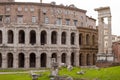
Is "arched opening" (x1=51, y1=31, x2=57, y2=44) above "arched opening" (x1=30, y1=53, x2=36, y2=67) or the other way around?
above

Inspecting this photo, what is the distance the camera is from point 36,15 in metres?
74.6

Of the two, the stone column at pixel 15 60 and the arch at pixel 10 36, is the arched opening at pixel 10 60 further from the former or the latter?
the arch at pixel 10 36

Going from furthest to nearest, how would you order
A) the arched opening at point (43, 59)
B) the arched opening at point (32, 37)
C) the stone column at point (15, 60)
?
1. the arched opening at point (43, 59)
2. the arched opening at point (32, 37)
3. the stone column at point (15, 60)

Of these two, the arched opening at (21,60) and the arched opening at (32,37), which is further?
the arched opening at (32,37)

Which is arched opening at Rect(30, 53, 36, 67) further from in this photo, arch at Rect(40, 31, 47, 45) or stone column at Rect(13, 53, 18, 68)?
stone column at Rect(13, 53, 18, 68)

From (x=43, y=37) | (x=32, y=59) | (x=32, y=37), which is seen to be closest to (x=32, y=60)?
(x=32, y=59)

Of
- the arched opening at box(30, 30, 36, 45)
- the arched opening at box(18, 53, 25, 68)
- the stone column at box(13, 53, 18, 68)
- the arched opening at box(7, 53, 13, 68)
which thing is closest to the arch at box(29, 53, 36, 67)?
the arched opening at box(18, 53, 25, 68)

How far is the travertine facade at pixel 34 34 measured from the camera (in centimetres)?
7375

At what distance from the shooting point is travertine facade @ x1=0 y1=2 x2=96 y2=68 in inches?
2904

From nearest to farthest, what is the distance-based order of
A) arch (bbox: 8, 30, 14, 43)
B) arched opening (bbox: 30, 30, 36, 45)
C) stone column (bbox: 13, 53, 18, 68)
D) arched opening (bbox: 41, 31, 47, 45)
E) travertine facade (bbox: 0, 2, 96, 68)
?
stone column (bbox: 13, 53, 18, 68) < travertine facade (bbox: 0, 2, 96, 68) < arch (bbox: 8, 30, 14, 43) < arched opening (bbox: 41, 31, 47, 45) < arched opening (bbox: 30, 30, 36, 45)

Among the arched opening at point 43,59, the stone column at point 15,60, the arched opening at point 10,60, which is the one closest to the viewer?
the stone column at point 15,60

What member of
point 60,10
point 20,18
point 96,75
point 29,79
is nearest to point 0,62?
point 20,18

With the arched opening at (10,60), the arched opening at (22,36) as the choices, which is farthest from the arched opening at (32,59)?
the arched opening at (10,60)

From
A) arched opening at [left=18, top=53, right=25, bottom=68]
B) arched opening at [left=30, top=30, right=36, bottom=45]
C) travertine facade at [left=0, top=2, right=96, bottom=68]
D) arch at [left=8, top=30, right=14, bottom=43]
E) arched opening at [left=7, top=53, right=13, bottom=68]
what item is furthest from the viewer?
arched opening at [left=30, top=30, right=36, bottom=45]
